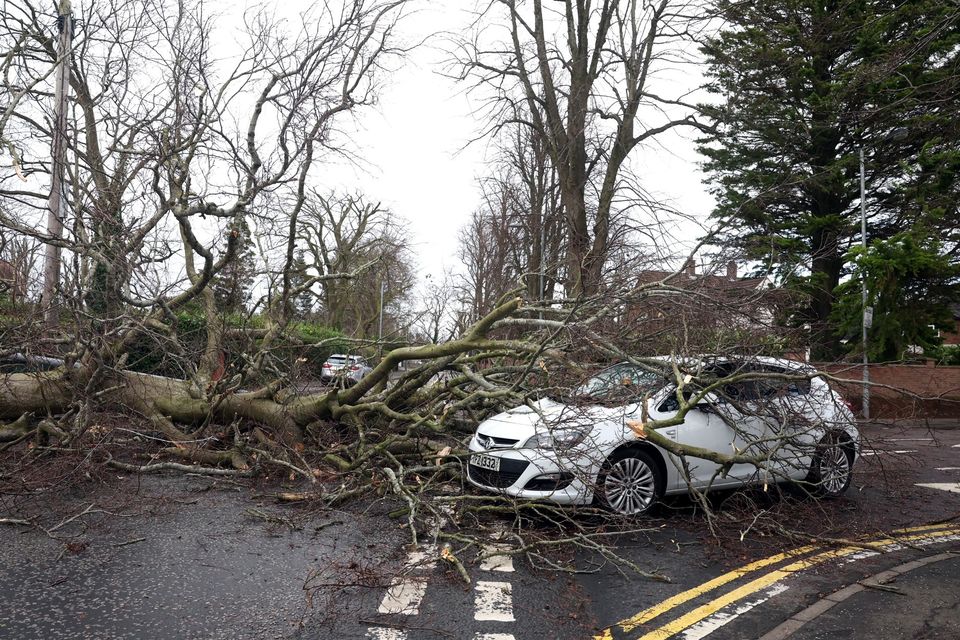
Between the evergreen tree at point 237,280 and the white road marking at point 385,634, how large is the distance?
5.54 meters

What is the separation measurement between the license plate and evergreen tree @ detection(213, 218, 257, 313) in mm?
3944

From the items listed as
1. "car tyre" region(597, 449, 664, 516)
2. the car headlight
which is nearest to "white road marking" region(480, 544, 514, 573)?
the car headlight

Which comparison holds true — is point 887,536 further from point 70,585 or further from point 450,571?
point 70,585

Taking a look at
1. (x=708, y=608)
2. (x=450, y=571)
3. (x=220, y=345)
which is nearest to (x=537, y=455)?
(x=450, y=571)

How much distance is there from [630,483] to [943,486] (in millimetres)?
4921

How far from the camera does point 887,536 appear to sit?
19.3 feet

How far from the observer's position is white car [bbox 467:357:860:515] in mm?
5855

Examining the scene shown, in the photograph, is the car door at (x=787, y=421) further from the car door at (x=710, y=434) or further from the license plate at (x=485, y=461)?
the license plate at (x=485, y=461)

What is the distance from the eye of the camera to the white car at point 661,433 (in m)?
5.86

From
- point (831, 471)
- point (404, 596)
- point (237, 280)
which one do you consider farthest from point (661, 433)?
point (237, 280)

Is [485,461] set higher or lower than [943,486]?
higher

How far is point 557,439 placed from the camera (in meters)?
5.85

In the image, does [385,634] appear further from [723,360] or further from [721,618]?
[723,360]

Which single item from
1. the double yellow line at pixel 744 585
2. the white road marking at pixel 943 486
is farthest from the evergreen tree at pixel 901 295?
the double yellow line at pixel 744 585
